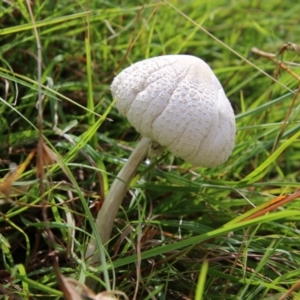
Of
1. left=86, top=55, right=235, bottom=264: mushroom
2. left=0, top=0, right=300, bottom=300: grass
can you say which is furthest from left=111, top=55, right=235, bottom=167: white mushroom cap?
left=0, top=0, right=300, bottom=300: grass

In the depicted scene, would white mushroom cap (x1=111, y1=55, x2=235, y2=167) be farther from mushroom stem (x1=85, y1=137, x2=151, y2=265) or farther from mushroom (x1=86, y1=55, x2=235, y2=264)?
mushroom stem (x1=85, y1=137, x2=151, y2=265)

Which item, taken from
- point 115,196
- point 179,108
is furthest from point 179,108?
point 115,196

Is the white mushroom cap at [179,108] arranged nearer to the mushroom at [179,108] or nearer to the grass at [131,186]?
the mushroom at [179,108]

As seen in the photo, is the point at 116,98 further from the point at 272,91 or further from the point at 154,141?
the point at 272,91

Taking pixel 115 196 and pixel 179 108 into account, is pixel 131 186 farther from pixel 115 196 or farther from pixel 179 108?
pixel 179 108

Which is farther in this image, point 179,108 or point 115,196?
point 115,196

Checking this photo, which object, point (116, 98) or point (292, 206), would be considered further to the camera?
point (292, 206)

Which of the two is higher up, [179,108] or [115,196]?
[179,108]

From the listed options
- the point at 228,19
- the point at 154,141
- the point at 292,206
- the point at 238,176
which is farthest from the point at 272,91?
the point at 228,19
